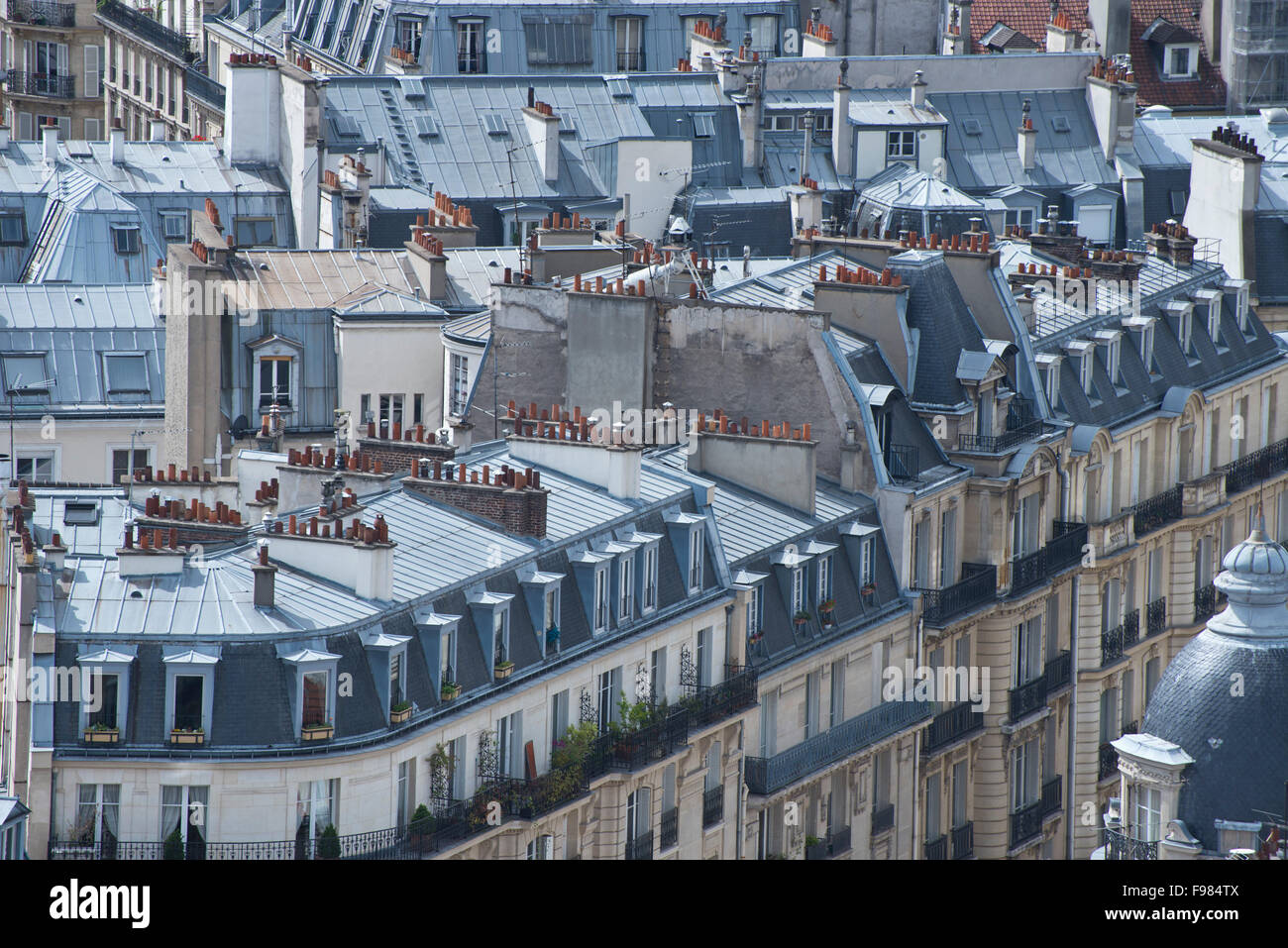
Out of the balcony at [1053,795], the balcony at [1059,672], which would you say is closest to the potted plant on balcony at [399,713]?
the balcony at [1059,672]

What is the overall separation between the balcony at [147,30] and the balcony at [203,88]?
73.0 inches

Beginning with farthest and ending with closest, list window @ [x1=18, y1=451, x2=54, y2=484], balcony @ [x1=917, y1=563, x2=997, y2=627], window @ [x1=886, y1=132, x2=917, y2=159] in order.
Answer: window @ [x1=886, y1=132, x2=917, y2=159] < window @ [x1=18, y1=451, x2=54, y2=484] < balcony @ [x1=917, y1=563, x2=997, y2=627]

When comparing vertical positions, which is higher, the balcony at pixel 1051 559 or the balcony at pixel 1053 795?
the balcony at pixel 1051 559

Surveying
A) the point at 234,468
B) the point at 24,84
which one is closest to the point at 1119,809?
the point at 234,468

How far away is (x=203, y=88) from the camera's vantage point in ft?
287

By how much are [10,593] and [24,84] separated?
7039cm

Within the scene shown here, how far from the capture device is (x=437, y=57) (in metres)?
82.5

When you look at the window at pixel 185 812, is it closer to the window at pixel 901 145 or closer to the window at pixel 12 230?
the window at pixel 12 230

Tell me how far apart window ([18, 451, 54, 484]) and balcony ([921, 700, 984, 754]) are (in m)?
17.1

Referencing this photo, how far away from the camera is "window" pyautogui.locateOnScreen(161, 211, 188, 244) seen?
6912cm

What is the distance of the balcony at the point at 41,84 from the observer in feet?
345

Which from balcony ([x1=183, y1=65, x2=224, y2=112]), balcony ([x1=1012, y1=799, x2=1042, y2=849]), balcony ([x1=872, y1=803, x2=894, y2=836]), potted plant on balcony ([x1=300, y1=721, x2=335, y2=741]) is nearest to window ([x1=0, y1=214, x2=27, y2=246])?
balcony ([x1=183, y1=65, x2=224, y2=112])

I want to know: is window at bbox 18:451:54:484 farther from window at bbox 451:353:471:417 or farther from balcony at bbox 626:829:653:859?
balcony at bbox 626:829:653:859

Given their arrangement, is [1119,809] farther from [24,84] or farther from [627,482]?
[24,84]
